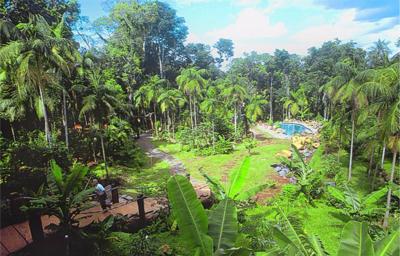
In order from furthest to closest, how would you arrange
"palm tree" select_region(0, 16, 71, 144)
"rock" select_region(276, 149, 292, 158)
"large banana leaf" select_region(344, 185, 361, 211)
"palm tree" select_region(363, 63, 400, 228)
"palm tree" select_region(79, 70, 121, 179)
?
1. "rock" select_region(276, 149, 292, 158)
2. "palm tree" select_region(79, 70, 121, 179)
3. "palm tree" select_region(0, 16, 71, 144)
4. "large banana leaf" select_region(344, 185, 361, 211)
5. "palm tree" select_region(363, 63, 400, 228)

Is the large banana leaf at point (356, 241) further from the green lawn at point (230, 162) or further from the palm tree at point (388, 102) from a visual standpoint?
the green lawn at point (230, 162)

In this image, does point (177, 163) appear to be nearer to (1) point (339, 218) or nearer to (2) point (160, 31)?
(1) point (339, 218)

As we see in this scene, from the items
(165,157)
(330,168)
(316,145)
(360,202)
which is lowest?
(316,145)

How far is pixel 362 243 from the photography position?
3.61m

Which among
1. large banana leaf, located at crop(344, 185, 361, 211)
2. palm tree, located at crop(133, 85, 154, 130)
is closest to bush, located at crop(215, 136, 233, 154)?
palm tree, located at crop(133, 85, 154, 130)

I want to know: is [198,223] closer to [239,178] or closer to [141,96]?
[239,178]

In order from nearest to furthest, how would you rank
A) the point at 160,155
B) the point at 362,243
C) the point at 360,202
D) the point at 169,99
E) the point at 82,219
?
the point at 362,243
the point at 82,219
the point at 360,202
the point at 160,155
the point at 169,99

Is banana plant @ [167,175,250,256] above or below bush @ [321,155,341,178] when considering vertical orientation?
above

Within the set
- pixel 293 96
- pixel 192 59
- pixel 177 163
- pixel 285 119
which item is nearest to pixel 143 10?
pixel 192 59

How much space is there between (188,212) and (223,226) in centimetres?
59

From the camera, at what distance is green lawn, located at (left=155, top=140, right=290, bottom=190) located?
1653cm

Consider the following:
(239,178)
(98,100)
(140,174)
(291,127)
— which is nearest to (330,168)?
(140,174)

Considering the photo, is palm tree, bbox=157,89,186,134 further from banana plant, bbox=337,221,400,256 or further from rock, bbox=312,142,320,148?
banana plant, bbox=337,221,400,256

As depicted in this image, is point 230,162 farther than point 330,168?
Yes
